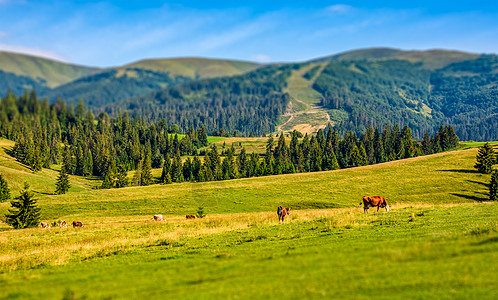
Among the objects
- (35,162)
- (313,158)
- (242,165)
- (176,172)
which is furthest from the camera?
(242,165)

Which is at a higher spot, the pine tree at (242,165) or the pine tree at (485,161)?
the pine tree at (485,161)

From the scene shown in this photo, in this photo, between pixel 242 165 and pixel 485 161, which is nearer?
pixel 485 161

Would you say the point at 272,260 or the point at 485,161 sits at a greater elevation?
the point at 272,260

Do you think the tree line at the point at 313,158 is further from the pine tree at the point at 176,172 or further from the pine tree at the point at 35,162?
the pine tree at the point at 35,162

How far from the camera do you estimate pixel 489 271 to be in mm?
10391

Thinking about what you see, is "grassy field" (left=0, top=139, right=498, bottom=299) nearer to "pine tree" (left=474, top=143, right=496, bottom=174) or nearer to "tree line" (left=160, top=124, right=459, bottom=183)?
"pine tree" (left=474, top=143, right=496, bottom=174)

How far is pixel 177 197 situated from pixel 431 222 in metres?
63.0

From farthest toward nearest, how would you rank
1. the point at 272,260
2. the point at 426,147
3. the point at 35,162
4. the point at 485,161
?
the point at 426,147 < the point at 35,162 < the point at 485,161 < the point at 272,260

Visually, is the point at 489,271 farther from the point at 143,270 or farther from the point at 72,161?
the point at 72,161

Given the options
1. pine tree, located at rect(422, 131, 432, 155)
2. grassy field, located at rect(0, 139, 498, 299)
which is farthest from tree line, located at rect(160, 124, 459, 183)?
grassy field, located at rect(0, 139, 498, 299)

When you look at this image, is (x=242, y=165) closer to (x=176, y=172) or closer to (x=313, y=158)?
(x=176, y=172)

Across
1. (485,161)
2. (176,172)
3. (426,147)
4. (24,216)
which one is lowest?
(176,172)

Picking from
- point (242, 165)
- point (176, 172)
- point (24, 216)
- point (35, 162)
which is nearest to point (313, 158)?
point (242, 165)

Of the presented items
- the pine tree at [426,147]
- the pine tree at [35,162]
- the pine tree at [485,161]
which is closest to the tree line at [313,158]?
the pine tree at [426,147]
